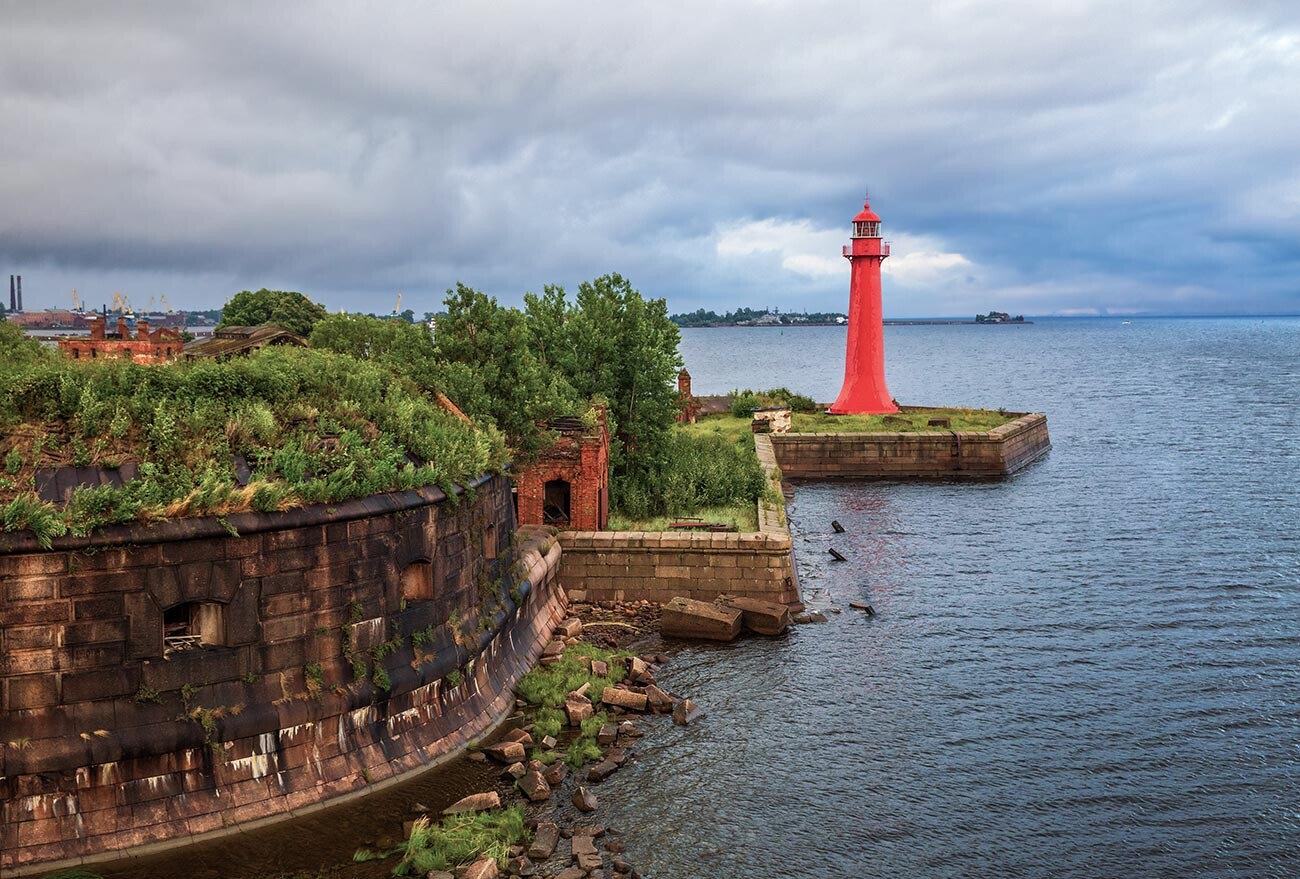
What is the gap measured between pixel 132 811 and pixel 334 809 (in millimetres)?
2646

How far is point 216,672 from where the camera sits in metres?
13.8

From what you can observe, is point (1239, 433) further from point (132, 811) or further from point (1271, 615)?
A: point (132, 811)

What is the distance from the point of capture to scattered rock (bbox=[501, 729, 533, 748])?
17.4 metres

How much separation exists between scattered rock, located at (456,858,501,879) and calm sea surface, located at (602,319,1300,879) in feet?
7.10

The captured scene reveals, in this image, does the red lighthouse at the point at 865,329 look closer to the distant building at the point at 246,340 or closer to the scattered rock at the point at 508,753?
the distant building at the point at 246,340

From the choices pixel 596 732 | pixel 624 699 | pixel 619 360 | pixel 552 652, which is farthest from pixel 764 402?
pixel 596 732

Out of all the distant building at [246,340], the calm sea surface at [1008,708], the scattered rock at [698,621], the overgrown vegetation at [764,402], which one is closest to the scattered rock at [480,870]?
the calm sea surface at [1008,708]

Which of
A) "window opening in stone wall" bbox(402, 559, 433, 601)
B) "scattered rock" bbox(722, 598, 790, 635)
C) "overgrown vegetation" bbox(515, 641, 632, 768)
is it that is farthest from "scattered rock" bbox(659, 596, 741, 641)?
"window opening in stone wall" bbox(402, 559, 433, 601)

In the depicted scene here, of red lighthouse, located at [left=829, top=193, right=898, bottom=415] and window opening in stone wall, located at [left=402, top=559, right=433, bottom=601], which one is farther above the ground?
red lighthouse, located at [left=829, top=193, right=898, bottom=415]

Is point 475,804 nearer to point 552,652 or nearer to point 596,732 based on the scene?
point 596,732

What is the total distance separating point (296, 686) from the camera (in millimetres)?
14500

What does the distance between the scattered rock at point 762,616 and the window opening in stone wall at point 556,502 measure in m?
5.05

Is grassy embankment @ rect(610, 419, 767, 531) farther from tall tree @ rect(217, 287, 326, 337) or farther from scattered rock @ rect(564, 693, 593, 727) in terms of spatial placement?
tall tree @ rect(217, 287, 326, 337)

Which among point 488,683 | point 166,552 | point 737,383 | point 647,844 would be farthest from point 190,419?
point 737,383
